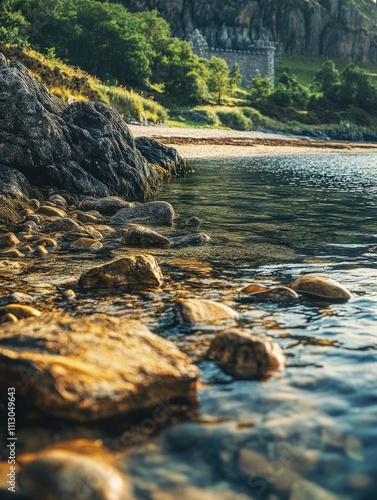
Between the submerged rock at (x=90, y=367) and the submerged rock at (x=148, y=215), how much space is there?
7.99m

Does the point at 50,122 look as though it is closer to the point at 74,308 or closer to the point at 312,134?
the point at 74,308

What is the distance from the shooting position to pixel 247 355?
458 cm

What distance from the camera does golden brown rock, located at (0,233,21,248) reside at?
368 inches

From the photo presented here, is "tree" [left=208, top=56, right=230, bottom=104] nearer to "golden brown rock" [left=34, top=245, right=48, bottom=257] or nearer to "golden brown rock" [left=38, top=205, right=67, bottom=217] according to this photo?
"golden brown rock" [left=38, top=205, right=67, bottom=217]

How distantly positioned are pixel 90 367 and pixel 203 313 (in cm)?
212

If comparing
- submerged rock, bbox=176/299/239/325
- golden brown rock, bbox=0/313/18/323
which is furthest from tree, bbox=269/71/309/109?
golden brown rock, bbox=0/313/18/323

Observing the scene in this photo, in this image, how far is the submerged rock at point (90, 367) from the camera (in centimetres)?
359

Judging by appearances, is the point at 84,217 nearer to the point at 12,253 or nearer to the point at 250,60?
the point at 12,253

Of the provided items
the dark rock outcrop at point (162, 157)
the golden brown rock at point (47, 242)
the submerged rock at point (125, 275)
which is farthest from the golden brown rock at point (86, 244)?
the dark rock outcrop at point (162, 157)

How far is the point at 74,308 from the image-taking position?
6102 mm

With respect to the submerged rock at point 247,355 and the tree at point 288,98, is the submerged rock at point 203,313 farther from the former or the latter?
the tree at point 288,98

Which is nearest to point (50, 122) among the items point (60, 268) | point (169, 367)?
point (60, 268)

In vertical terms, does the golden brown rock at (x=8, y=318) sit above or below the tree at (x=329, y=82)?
below

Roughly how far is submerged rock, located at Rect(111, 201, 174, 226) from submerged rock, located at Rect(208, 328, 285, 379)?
26.0 feet
